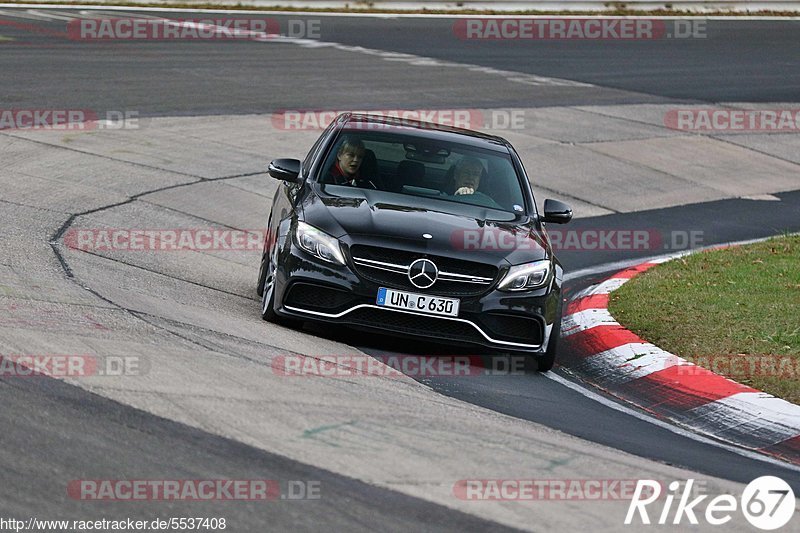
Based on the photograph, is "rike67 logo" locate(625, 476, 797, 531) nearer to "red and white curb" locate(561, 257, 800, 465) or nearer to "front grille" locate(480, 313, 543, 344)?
"red and white curb" locate(561, 257, 800, 465)

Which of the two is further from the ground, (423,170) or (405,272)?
(423,170)

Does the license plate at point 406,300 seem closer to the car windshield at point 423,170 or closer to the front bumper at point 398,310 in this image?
the front bumper at point 398,310

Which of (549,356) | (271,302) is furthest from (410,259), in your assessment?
(549,356)

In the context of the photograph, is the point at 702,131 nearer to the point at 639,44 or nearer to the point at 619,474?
the point at 639,44

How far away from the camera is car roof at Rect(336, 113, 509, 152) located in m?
10.1

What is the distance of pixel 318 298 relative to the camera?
27.5 feet

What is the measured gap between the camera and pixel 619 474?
609 centimetres

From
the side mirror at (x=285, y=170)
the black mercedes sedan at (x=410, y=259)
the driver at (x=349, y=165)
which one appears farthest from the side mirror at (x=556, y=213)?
the side mirror at (x=285, y=170)

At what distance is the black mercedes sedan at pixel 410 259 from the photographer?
8258mm

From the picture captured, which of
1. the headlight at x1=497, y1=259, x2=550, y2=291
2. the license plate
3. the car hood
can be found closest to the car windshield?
the car hood

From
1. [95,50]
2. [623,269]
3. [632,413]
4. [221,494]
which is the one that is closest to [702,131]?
[623,269]

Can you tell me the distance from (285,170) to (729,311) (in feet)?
11.9

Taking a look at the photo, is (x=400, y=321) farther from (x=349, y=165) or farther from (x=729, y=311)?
(x=729, y=311)

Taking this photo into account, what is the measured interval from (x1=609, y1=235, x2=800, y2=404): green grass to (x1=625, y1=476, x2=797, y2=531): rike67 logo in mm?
1991
